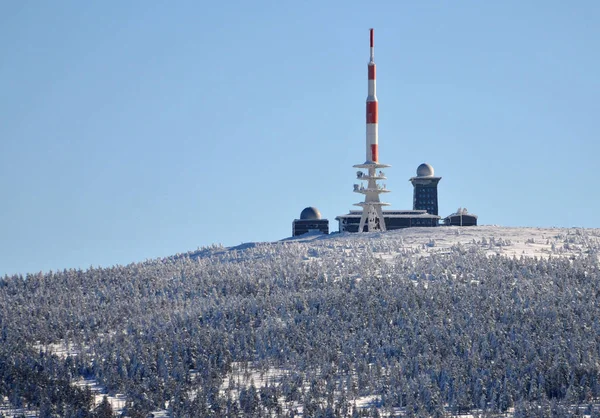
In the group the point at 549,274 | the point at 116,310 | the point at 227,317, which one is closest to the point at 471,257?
the point at 549,274

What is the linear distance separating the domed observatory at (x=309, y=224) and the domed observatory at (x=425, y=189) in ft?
45.1

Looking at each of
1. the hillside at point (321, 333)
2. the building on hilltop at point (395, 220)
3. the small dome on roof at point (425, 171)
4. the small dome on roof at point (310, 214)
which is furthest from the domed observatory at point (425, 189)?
the hillside at point (321, 333)

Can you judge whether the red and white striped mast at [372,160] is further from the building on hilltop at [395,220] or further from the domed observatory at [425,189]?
the domed observatory at [425,189]

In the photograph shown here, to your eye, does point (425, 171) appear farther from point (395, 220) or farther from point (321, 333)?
point (321, 333)

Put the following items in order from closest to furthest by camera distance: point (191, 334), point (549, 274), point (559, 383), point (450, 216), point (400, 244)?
point (559, 383) < point (191, 334) < point (549, 274) < point (400, 244) < point (450, 216)

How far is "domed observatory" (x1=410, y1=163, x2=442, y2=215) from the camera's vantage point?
141 m

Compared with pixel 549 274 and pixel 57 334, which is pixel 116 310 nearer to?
pixel 57 334

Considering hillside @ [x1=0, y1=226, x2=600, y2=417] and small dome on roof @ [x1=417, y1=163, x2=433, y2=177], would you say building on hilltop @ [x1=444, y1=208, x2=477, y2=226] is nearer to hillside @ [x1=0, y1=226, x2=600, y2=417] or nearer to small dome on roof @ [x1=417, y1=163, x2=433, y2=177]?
small dome on roof @ [x1=417, y1=163, x2=433, y2=177]

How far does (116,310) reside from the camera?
291 feet

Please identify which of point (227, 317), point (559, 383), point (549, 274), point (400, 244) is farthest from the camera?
point (400, 244)

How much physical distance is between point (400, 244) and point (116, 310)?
99.4 ft

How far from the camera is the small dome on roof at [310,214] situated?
134 meters

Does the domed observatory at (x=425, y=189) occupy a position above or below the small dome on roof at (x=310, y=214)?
above

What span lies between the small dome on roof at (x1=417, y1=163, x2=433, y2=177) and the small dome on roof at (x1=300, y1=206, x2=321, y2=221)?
1510cm
